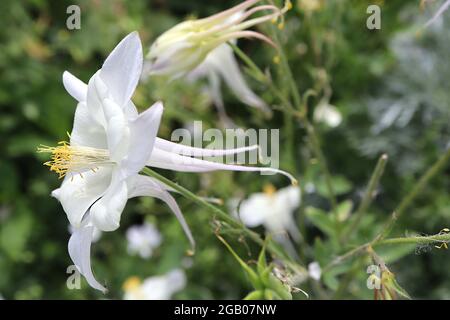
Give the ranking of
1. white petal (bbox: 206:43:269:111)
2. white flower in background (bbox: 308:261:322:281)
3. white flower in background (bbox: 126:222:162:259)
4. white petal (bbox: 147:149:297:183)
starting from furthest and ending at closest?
1. white flower in background (bbox: 126:222:162:259)
2. white petal (bbox: 206:43:269:111)
3. white flower in background (bbox: 308:261:322:281)
4. white petal (bbox: 147:149:297:183)

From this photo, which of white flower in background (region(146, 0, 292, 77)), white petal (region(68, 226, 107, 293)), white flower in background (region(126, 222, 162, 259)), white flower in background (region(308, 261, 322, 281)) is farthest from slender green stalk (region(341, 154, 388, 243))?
white flower in background (region(126, 222, 162, 259))

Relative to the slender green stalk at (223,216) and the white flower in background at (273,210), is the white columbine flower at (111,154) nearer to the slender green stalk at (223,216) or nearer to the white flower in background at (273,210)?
the slender green stalk at (223,216)

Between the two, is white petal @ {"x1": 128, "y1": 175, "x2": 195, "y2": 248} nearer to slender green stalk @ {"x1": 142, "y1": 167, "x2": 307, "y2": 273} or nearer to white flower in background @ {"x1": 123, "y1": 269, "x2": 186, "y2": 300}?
slender green stalk @ {"x1": 142, "y1": 167, "x2": 307, "y2": 273}

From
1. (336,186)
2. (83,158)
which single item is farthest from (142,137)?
(336,186)

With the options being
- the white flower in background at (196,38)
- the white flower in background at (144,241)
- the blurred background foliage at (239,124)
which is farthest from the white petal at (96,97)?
the white flower in background at (144,241)
